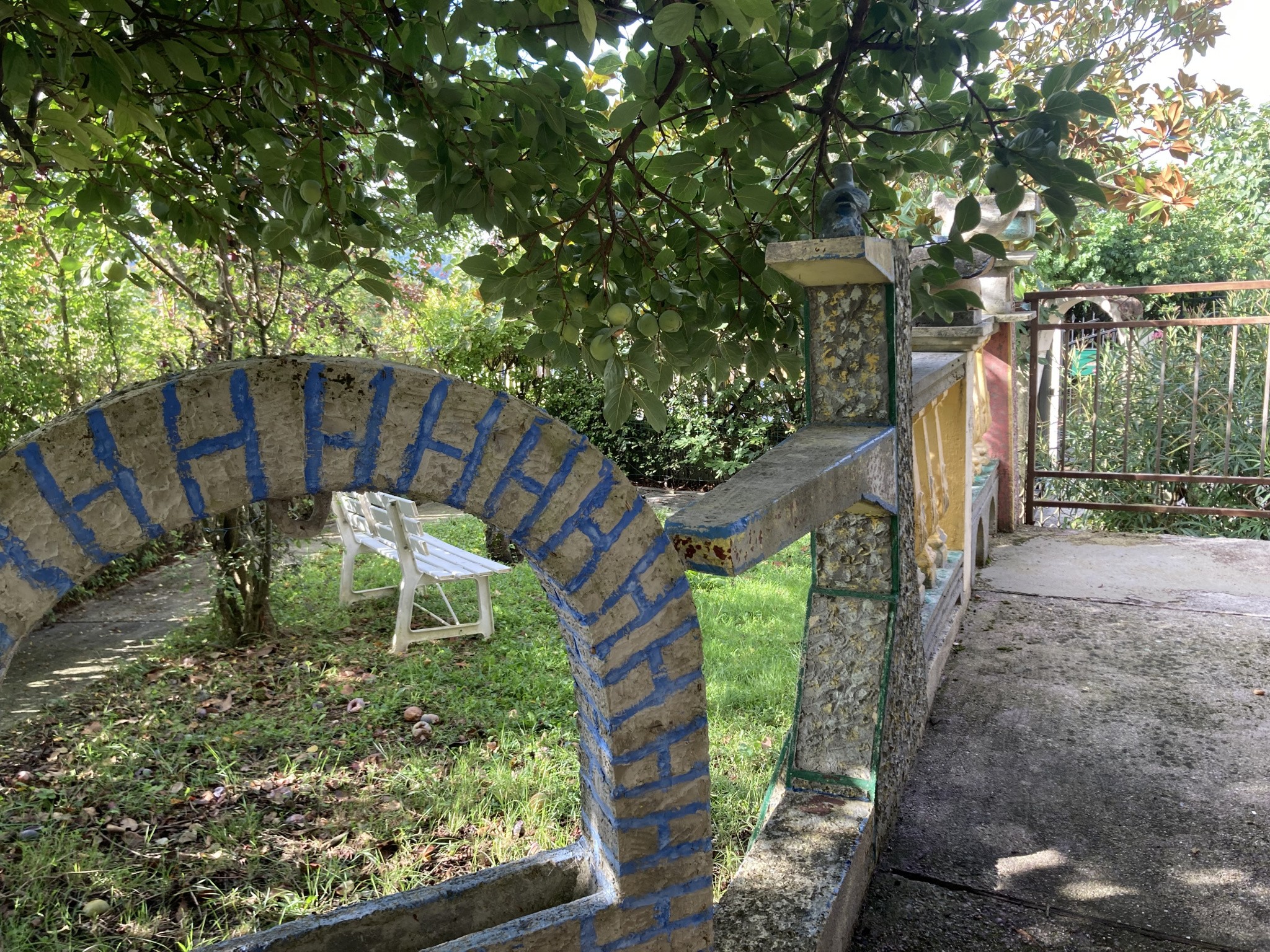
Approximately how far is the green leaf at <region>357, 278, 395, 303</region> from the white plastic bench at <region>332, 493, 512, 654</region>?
2994mm

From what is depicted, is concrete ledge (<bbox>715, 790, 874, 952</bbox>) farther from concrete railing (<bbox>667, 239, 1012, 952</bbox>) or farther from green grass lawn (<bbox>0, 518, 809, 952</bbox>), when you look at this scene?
green grass lawn (<bbox>0, 518, 809, 952</bbox>)

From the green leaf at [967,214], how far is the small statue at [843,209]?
0.23m

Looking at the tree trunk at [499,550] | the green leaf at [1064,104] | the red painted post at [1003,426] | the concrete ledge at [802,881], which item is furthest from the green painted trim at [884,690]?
the tree trunk at [499,550]

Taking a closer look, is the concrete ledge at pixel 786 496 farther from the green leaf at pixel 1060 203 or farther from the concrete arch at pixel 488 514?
the green leaf at pixel 1060 203

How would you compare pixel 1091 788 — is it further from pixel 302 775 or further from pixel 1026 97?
pixel 302 775

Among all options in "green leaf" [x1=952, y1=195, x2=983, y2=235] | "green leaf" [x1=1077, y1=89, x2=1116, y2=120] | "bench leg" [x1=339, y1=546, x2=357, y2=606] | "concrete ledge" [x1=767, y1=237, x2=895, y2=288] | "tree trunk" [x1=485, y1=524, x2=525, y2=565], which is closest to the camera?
"green leaf" [x1=1077, y1=89, x2=1116, y2=120]

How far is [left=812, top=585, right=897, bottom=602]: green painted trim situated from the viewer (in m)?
2.41

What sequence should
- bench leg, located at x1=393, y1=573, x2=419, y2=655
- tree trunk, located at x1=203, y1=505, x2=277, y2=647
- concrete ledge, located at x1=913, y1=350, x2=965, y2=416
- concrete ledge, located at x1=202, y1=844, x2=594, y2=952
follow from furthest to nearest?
bench leg, located at x1=393, y1=573, x2=419, y2=655 → tree trunk, located at x1=203, y1=505, x2=277, y2=647 → concrete ledge, located at x1=913, y1=350, x2=965, y2=416 → concrete ledge, located at x1=202, y1=844, x2=594, y2=952

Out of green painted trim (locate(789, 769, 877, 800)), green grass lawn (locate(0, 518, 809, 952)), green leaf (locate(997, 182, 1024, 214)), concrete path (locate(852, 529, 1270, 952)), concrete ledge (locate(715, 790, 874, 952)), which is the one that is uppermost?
green leaf (locate(997, 182, 1024, 214))

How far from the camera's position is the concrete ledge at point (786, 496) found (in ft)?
5.05

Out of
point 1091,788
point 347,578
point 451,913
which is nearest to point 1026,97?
point 1091,788

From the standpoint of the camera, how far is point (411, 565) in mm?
5289

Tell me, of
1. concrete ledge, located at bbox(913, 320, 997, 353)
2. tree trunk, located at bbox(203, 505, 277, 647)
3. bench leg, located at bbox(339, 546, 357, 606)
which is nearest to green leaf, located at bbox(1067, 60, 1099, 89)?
concrete ledge, located at bbox(913, 320, 997, 353)

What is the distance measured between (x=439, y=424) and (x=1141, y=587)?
446 centimetres
